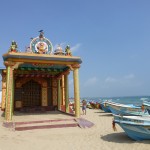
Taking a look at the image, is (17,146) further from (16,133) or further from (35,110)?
(35,110)

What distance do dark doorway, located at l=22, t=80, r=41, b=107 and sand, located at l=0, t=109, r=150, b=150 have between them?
23.9ft

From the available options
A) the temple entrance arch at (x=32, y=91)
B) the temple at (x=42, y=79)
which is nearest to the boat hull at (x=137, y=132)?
the temple at (x=42, y=79)

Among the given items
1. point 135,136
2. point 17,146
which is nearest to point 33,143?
point 17,146

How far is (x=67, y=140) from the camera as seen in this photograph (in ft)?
33.1

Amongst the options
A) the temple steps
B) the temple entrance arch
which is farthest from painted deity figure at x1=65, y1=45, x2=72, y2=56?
the temple entrance arch

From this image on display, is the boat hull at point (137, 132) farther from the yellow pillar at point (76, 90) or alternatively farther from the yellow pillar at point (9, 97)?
the yellow pillar at point (9, 97)

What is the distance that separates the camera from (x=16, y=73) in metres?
18.6

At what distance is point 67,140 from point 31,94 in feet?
33.9

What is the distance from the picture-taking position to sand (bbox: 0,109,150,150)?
8953 mm

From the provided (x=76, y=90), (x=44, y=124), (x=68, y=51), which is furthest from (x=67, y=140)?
(x=68, y=51)

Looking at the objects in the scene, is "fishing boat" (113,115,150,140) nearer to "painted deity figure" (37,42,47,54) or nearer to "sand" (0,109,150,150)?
"sand" (0,109,150,150)

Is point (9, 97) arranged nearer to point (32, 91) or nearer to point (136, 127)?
point (32, 91)

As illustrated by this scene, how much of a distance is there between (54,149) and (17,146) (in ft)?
5.44

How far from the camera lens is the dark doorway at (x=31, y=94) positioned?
19.3m
